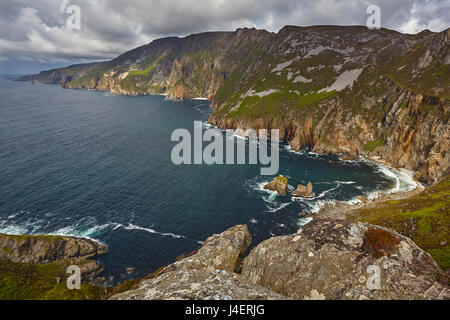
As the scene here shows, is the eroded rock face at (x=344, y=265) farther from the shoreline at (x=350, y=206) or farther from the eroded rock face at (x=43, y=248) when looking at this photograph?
the eroded rock face at (x=43, y=248)

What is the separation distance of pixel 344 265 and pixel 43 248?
203 feet

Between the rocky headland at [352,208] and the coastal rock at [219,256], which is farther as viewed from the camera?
the coastal rock at [219,256]

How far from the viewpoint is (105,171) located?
98.1m

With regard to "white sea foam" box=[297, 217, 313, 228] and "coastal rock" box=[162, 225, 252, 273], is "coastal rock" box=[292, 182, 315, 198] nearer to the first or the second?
"white sea foam" box=[297, 217, 313, 228]

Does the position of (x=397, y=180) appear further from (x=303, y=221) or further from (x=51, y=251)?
(x=51, y=251)

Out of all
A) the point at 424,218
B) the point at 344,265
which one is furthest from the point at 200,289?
the point at 424,218

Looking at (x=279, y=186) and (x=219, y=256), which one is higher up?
(x=219, y=256)

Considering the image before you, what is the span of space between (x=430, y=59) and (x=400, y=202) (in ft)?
371

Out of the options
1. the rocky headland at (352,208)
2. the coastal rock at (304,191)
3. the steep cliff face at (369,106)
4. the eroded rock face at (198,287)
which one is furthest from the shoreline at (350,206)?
the eroded rock face at (198,287)

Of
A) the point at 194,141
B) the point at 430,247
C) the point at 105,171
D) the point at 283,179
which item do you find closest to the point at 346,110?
the point at 283,179

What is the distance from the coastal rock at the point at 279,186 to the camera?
8338 centimetres

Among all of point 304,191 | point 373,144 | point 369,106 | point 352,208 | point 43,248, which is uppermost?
point 369,106

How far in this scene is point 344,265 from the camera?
22.7 metres
